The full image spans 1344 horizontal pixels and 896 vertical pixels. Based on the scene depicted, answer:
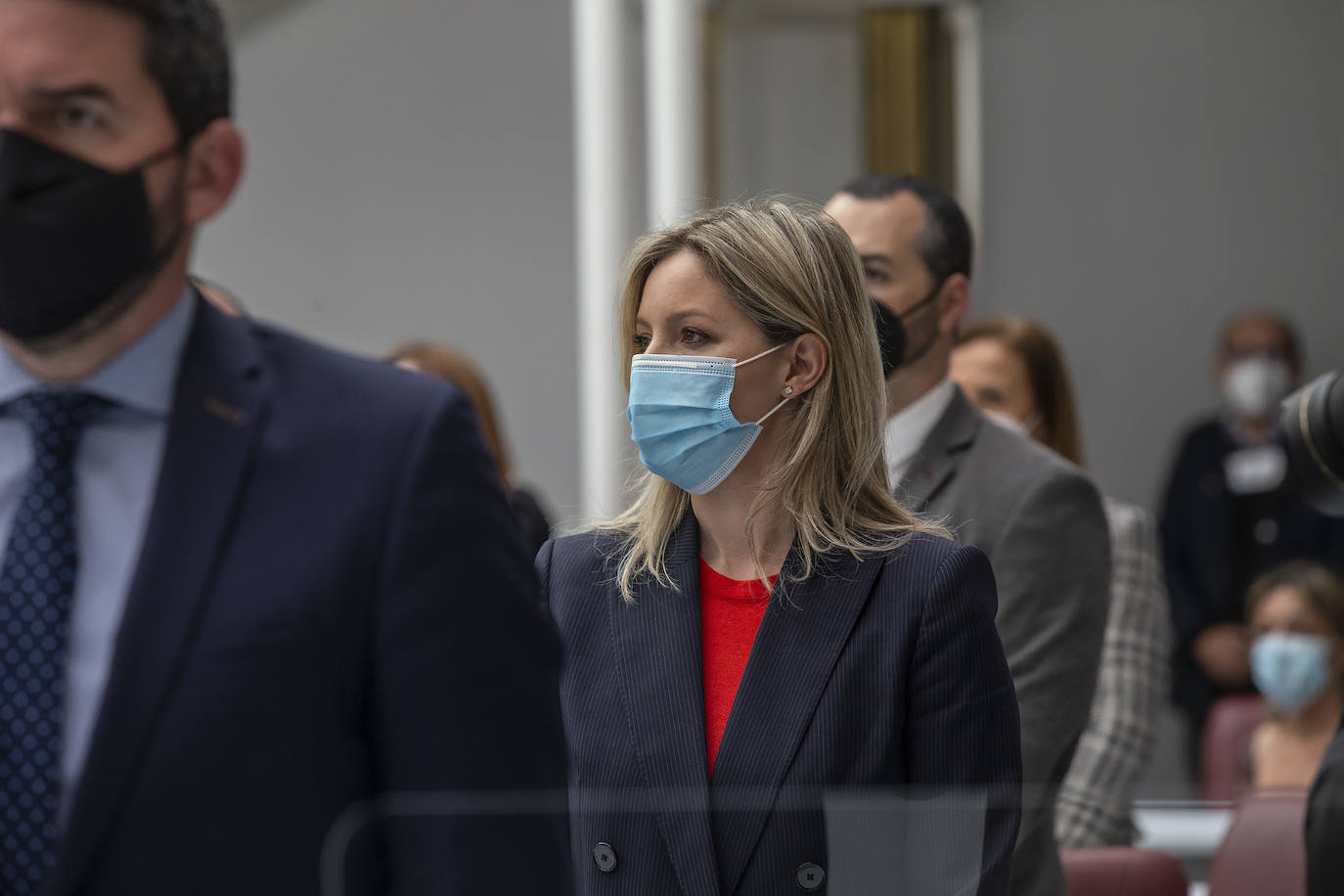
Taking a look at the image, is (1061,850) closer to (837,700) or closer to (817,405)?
(837,700)

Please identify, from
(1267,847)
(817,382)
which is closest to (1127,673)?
(817,382)

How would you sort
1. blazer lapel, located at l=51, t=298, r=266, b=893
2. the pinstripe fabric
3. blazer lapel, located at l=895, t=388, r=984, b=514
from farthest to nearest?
1. the pinstripe fabric
2. blazer lapel, located at l=895, t=388, r=984, b=514
3. blazer lapel, located at l=51, t=298, r=266, b=893

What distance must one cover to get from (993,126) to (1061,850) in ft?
17.9

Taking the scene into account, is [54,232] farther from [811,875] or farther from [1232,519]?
[1232,519]

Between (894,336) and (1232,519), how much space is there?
353 centimetres

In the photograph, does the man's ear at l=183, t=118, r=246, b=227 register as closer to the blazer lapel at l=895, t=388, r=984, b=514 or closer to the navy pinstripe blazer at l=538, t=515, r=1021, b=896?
the navy pinstripe blazer at l=538, t=515, r=1021, b=896

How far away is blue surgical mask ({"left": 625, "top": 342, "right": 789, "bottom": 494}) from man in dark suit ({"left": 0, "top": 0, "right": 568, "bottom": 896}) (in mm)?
746

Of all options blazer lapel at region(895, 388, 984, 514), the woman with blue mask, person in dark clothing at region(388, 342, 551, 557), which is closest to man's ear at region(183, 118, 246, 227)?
blazer lapel at region(895, 388, 984, 514)

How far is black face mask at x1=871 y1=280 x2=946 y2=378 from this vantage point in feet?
8.81

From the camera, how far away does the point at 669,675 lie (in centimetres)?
199

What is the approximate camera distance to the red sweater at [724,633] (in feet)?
6.57

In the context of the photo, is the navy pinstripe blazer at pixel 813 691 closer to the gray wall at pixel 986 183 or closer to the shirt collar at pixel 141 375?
the shirt collar at pixel 141 375

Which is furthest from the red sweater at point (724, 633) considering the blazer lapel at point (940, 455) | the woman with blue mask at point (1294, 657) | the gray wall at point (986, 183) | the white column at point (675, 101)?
the gray wall at point (986, 183)

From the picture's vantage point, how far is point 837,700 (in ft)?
6.26
